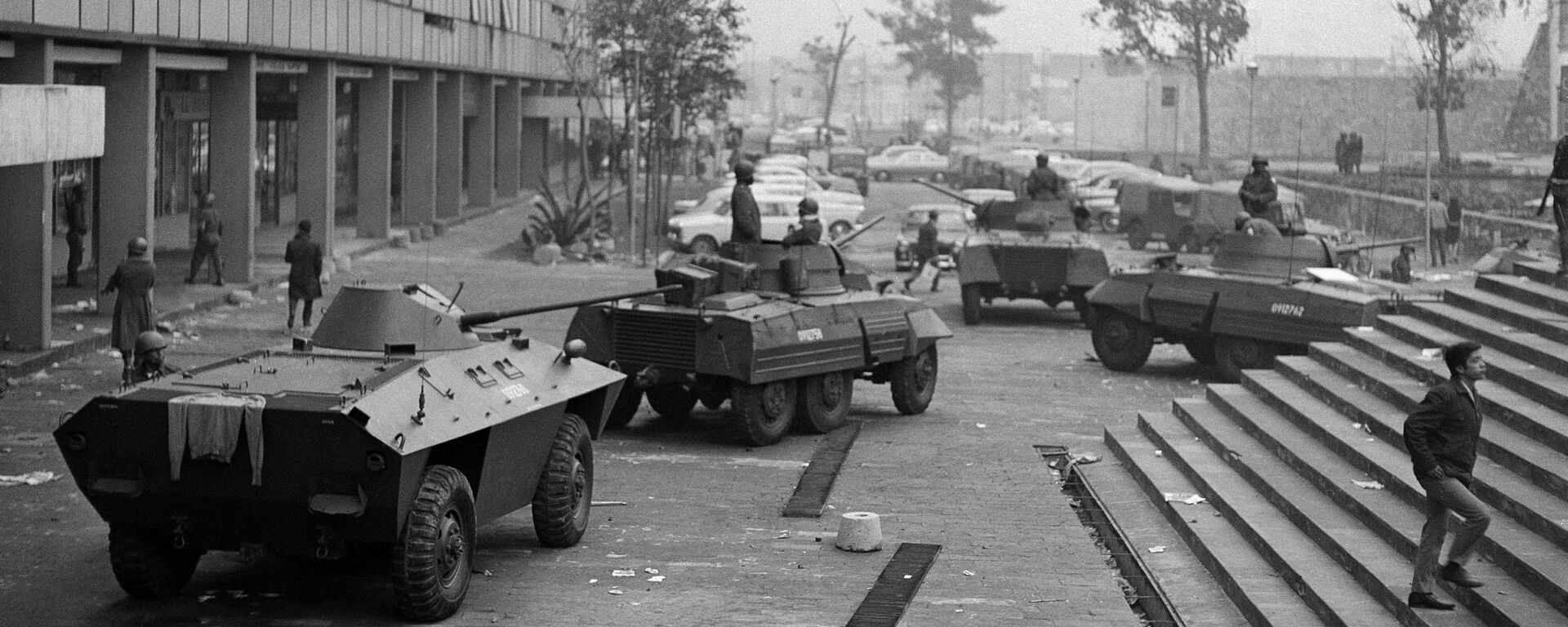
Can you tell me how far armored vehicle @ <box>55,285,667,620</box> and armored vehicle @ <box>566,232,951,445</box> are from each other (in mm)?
5197

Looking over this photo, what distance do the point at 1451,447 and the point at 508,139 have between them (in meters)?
49.1

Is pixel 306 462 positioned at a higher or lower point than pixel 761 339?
lower

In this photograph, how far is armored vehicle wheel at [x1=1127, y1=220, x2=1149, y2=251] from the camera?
4516 centimetres

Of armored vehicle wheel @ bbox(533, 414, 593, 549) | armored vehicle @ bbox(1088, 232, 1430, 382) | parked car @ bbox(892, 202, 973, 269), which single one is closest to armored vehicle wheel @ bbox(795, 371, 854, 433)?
armored vehicle wheel @ bbox(533, 414, 593, 549)

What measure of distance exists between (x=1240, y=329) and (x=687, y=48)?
26423 millimetres

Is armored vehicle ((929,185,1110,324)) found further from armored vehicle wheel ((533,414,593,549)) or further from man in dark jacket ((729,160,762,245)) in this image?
armored vehicle wheel ((533,414,593,549))

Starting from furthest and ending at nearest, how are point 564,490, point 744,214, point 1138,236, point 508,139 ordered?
1. point 508,139
2. point 1138,236
3. point 744,214
4. point 564,490

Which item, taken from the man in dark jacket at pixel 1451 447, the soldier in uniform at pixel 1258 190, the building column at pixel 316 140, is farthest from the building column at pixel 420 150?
the man in dark jacket at pixel 1451 447

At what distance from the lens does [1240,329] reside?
2280cm

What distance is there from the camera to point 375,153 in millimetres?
39875

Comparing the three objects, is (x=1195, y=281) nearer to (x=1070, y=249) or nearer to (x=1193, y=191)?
(x=1070, y=249)

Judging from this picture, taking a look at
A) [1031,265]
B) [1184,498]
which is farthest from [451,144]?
[1184,498]

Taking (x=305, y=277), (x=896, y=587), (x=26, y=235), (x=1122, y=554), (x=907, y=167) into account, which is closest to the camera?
(x=896, y=587)

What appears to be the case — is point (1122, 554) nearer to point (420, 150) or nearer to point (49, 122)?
point (49, 122)
